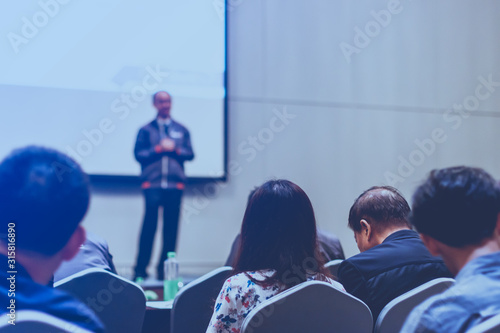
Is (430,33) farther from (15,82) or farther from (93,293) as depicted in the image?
(93,293)

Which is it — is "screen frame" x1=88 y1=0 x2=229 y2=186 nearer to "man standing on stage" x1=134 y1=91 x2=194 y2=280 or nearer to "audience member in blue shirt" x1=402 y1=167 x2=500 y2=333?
"man standing on stage" x1=134 y1=91 x2=194 y2=280

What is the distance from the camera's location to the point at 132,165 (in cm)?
480

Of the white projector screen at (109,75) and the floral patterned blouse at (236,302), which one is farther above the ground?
the white projector screen at (109,75)

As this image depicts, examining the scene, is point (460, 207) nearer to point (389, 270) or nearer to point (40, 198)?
point (389, 270)

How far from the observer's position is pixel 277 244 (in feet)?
5.32

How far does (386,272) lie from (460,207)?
0.74 m

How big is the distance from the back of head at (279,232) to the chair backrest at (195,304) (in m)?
A: 0.22

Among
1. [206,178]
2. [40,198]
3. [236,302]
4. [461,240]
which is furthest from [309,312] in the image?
[206,178]

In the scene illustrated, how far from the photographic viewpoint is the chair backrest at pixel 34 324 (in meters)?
0.88

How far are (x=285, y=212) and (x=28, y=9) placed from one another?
3766 millimetres

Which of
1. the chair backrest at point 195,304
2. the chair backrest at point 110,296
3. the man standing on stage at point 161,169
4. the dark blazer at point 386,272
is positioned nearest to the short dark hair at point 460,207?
the dark blazer at point 386,272

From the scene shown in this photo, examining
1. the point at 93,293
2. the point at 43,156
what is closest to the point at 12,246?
the point at 43,156

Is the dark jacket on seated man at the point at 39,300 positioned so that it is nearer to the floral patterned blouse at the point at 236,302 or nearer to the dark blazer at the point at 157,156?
the floral patterned blouse at the point at 236,302

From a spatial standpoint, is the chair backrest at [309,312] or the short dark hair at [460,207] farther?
the chair backrest at [309,312]
